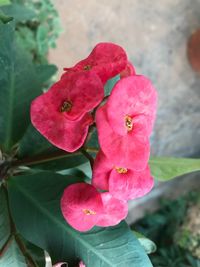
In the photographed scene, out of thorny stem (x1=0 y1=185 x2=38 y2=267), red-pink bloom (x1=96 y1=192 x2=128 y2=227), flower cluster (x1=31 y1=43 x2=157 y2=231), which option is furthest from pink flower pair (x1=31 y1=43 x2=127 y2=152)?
thorny stem (x1=0 y1=185 x2=38 y2=267)

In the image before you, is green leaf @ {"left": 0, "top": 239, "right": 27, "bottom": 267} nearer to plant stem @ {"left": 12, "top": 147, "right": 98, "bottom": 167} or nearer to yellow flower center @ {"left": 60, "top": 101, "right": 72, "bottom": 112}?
plant stem @ {"left": 12, "top": 147, "right": 98, "bottom": 167}

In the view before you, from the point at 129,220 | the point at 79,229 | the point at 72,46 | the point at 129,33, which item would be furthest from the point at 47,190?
the point at 129,220

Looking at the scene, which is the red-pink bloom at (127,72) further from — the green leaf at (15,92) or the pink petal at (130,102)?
the green leaf at (15,92)

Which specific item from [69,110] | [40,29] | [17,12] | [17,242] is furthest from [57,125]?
[40,29]

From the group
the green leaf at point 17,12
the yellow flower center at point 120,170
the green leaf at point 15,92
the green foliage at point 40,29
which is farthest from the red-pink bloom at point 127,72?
the green foliage at point 40,29

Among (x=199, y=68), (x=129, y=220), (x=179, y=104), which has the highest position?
(x=199, y=68)

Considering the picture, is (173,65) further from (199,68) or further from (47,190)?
(47,190)

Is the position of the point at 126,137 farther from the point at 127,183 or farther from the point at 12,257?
the point at 12,257
